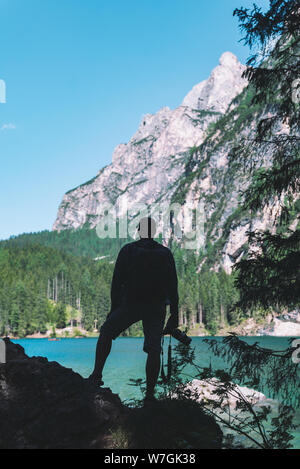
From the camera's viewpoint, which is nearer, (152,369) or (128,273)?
(152,369)

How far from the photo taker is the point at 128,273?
18.1 ft

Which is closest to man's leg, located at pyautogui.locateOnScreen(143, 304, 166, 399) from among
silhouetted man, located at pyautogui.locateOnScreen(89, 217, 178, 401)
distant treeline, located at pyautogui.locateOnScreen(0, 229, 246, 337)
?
silhouetted man, located at pyautogui.locateOnScreen(89, 217, 178, 401)

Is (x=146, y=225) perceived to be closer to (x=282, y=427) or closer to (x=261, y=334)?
(x=282, y=427)

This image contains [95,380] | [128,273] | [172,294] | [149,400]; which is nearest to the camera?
[149,400]

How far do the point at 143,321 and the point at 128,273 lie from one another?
68cm

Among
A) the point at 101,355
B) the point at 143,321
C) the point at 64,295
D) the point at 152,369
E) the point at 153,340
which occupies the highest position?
the point at 143,321

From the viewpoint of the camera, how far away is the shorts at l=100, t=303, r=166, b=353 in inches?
210

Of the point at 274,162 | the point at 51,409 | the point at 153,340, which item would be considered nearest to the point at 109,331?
the point at 153,340

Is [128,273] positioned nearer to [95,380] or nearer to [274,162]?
[95,380]

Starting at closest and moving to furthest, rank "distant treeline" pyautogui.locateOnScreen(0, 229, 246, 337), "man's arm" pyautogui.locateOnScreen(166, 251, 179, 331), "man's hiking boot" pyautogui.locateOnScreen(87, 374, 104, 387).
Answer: "man's hiking boot" pyautogui.locateOnScreen(87, 374, 104, 387) < "man's arm" pyautogui.locateOnScreen(166, 251, 179, 331) < "distant treeline" pyautogui.locateOnScreen(0, 229, 246, 337)

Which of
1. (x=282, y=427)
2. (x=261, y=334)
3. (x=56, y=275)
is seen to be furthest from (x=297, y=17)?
(x=56, y=275)

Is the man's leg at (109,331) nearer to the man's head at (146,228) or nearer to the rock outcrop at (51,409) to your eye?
the rock outcrop at (51,409)

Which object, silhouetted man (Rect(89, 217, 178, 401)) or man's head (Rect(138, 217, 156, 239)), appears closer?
silhouetted man (Rect(89, 217, 178, 401))

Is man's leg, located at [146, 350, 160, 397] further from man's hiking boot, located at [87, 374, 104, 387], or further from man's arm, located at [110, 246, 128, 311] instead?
man's arm, located at [110, 246, 128, 311]
